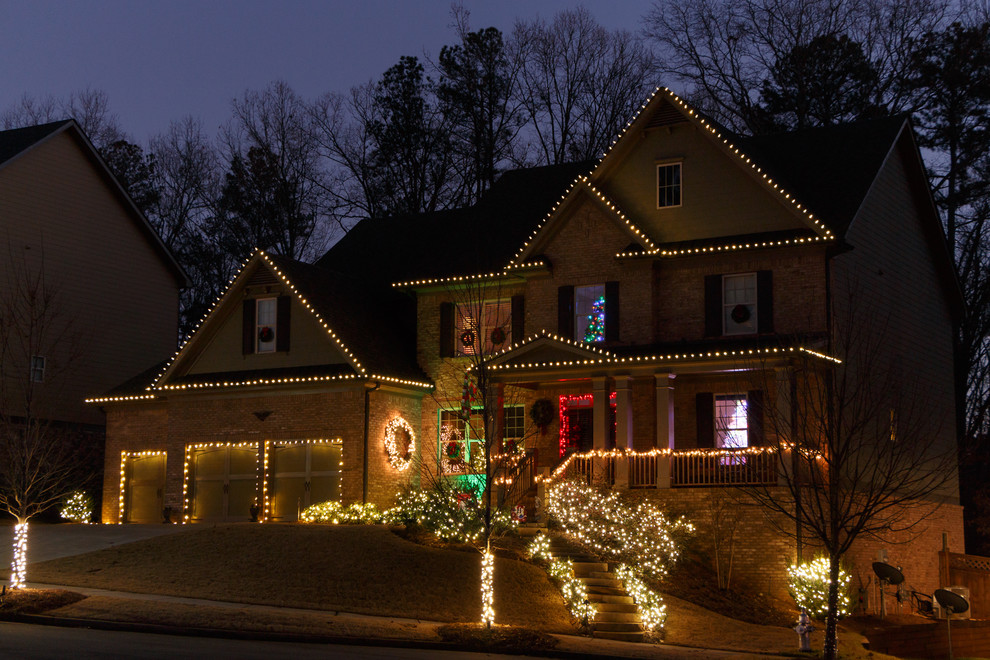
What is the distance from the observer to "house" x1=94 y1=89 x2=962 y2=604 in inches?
1013

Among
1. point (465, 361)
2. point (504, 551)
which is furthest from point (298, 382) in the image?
point (504, 551)

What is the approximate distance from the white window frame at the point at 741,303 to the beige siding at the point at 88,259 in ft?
66.0

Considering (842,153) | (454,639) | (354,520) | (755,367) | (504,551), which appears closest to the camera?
(454,639)

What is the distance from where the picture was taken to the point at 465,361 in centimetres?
2966

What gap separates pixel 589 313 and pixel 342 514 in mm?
7408

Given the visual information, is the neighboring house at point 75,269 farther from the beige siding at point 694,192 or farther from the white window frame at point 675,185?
the white window frame at point 675,185

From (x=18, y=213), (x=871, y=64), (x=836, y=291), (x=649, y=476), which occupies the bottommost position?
(x=649, y=476)

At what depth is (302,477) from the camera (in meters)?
29.1

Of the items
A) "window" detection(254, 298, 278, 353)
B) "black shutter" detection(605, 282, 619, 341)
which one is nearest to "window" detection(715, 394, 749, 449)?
"black shutter" detection(605, 282, 619, 341)

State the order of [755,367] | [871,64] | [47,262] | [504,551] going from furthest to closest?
[871,64] → [47,262] → [755,367] → [504,551]

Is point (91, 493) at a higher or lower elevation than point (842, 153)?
lower

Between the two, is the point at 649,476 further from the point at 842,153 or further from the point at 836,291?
the point at 842,153

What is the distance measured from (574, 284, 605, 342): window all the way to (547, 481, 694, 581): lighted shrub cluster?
4862mm

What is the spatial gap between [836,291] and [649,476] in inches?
226
